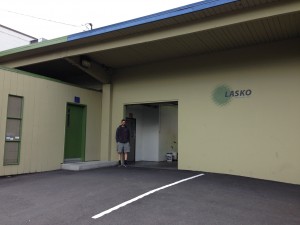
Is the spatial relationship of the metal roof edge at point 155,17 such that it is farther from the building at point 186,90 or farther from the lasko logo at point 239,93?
the lasko logo at point 239,93

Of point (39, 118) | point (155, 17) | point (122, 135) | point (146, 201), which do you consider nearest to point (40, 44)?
point (39, 118)

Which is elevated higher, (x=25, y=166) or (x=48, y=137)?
(x=48, y=137)

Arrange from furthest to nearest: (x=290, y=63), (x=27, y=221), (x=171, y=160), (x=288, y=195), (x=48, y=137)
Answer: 1. (x=171, y=160)
2. (x=48, y=137)
3. (x=290, y=63)
4. (x=288, y=195)
5. (x=27, y=221)

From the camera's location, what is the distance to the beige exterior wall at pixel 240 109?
8.27 m

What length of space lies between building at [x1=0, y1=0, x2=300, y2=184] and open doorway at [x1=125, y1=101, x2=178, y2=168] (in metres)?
1.86

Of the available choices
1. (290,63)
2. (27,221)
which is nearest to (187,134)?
(290,63)

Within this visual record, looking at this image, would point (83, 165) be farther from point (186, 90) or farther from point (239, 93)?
point (239, 93)

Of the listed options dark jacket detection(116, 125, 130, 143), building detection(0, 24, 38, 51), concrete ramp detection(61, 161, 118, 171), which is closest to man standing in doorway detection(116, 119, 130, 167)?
dark jacket detection(116, 125, 130, 143)

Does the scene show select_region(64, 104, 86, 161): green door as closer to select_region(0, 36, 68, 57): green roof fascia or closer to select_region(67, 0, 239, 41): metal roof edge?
select_region(0, 36, 68, 57): green roof fascia

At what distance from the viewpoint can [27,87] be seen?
30.1ft

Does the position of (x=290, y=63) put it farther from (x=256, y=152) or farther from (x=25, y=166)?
(x=25, y=166)

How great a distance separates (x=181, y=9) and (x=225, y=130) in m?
→ 3.96

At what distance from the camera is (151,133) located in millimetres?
13945

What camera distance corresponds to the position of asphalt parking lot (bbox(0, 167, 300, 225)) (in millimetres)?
4461
